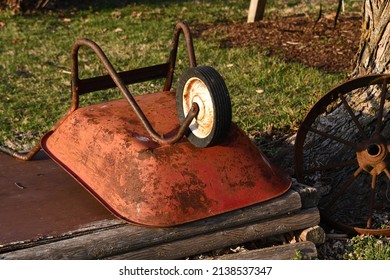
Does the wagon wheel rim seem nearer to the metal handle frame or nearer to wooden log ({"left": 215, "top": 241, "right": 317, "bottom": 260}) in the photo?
the metal handle frame

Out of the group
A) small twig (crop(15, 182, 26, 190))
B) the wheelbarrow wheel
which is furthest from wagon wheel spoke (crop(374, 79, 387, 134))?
small twig (crop(15, 182, 26, 190))

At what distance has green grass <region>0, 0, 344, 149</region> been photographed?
6000 millimetres

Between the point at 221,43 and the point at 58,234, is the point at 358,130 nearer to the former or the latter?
the point at 58,234

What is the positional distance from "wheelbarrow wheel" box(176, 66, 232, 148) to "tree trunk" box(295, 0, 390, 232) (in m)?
0.77

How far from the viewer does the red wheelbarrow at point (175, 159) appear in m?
3.72

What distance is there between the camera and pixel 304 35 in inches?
322

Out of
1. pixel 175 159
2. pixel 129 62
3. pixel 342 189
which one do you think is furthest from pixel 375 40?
pixel 129 62

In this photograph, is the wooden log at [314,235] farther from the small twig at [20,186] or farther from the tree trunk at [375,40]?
the small twig at [20,186]

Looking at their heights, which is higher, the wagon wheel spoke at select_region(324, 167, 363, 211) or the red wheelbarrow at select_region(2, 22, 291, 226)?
the red wheelbarrow at select_region(2, 22, 291, 226)

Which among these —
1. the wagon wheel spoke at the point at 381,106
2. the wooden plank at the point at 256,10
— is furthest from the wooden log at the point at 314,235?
the wooden plank at the point at 256,10

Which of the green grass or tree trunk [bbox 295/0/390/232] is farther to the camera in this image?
the green grass

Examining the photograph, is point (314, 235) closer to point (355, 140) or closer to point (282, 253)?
point (282, 253)

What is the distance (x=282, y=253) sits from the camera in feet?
12.9

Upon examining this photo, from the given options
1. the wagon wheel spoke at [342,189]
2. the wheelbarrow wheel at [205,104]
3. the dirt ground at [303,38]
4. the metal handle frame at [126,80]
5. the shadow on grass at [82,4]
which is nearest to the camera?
the wheelbarrow wheel at [205,104]
